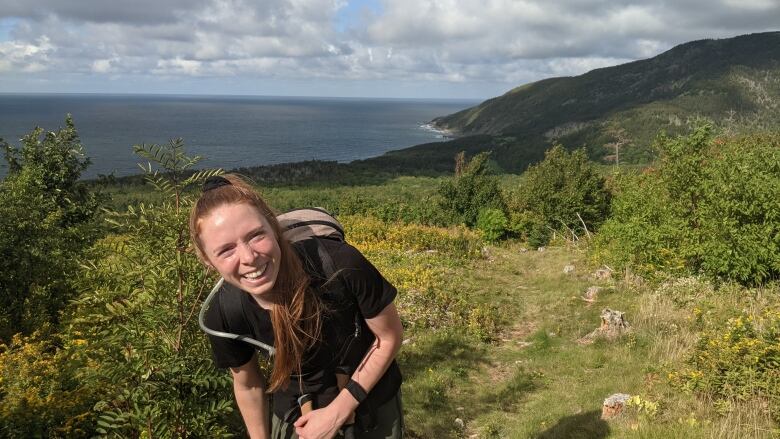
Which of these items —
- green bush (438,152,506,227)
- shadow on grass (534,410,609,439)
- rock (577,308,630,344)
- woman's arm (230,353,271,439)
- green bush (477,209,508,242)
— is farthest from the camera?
green bush (438,152,506,227)

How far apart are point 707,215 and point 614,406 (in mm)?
6748

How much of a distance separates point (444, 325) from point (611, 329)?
3.42 metres

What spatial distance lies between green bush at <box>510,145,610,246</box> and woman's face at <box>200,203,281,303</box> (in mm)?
24932

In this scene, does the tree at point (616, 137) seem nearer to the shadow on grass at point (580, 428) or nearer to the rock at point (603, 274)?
the rock at point (603, 274)

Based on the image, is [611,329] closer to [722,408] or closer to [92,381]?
[722,408]

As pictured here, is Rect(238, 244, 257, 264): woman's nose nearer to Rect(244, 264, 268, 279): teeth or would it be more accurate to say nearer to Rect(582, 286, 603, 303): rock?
Rect(244, 264, 268, 279): teeth

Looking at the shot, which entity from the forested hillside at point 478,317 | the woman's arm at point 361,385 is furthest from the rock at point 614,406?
the woman's arm at point 361,385

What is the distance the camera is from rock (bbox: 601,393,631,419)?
5223mm

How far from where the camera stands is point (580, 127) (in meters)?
178

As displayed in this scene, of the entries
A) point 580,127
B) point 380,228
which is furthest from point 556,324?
point 580,127

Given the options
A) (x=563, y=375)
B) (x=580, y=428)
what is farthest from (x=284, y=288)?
(x=563, y=375)

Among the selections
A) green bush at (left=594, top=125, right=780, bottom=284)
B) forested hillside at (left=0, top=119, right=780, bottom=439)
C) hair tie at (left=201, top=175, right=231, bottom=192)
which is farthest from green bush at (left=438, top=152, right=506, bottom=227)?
hair tie at (left=201, top=175, right=231, bottom=192)

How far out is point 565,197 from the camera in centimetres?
2642

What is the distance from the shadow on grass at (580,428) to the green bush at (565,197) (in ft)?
67.3
